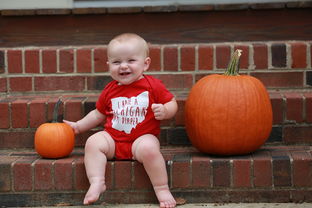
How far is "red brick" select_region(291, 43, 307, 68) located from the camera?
3627 millimetres

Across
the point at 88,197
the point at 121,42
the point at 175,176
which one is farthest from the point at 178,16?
the point at 88,197

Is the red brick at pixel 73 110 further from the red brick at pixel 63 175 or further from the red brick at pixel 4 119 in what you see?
the red brick at pixel 63 175

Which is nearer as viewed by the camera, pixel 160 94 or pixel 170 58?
pixel 160 94

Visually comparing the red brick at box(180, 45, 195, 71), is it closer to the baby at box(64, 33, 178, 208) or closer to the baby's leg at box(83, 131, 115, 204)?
the baby at box(64, 33, 178, 208)

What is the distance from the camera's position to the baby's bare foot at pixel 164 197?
2.89 meters

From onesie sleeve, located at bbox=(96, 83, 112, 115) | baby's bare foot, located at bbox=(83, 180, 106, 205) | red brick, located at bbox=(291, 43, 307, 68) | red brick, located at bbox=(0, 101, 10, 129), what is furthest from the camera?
red brick, located at bbox=(291, 43, 307, 68)

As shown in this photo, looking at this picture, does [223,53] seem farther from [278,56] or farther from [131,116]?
[131,116]

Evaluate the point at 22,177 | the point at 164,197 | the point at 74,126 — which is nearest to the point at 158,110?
the point at 164,197

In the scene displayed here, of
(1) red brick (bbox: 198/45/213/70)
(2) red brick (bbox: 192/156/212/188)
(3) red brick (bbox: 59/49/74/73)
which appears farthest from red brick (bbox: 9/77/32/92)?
(2) red brick (bbox: 192/156/212/188)

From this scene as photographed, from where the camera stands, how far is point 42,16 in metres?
4.03

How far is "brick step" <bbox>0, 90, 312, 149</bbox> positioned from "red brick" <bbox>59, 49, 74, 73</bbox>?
0.81 feet

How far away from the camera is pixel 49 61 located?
3748 millimetres

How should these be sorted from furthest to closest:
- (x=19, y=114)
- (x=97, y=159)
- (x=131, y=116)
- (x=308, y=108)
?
(x=19, y=114), (x=308, y=108), (x=131, y=116), (x=97, y=159)

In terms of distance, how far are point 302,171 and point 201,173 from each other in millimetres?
499
